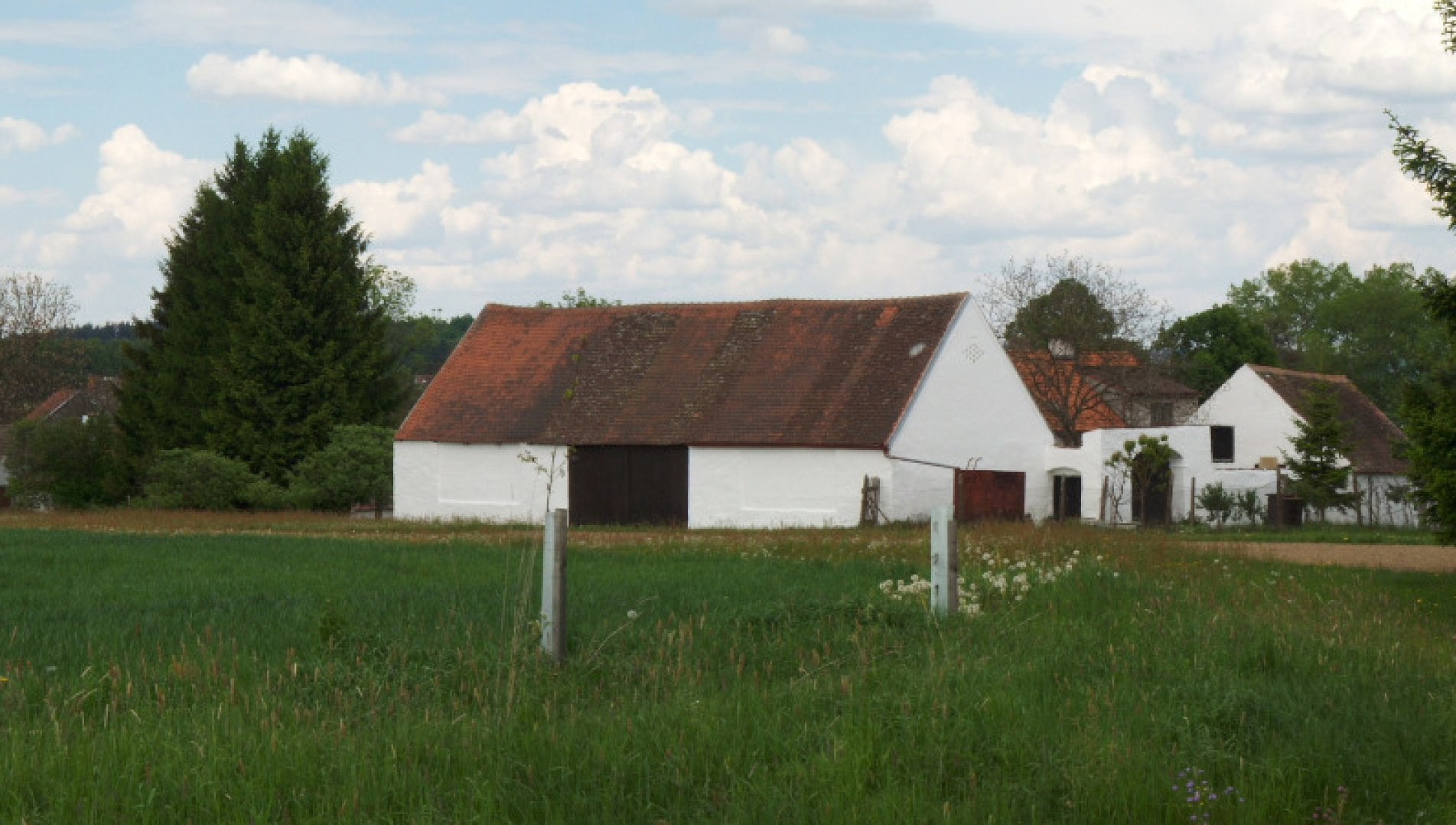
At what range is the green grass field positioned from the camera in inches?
265

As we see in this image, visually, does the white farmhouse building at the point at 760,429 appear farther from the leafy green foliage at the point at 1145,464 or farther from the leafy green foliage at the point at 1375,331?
the leafy green foliage at the point at 1375,331

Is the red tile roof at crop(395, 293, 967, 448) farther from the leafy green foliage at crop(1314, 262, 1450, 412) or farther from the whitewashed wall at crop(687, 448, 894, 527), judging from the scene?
the leafy green foliage at crop(1314, 262, 1450, 412)

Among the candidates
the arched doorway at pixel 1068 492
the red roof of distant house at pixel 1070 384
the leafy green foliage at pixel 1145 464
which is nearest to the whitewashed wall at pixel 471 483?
the arched doorway at pixel 1068 492

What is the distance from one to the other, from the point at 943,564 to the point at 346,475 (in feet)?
116

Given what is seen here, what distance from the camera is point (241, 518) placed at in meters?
37.1

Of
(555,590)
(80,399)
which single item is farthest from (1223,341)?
(555,590)

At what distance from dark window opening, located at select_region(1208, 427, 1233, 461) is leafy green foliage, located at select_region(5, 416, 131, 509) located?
4071 cm

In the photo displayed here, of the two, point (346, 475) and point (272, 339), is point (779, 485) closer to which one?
point (346, 475)

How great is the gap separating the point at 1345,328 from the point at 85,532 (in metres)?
94.0

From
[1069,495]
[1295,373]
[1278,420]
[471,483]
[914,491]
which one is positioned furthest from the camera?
[1295,373]

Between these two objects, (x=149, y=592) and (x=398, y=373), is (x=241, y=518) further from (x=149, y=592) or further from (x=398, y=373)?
(x=149, y=592)

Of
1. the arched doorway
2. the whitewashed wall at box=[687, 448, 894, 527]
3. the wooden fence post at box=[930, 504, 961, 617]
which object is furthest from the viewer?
the arched doorway

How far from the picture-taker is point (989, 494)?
39062 mm

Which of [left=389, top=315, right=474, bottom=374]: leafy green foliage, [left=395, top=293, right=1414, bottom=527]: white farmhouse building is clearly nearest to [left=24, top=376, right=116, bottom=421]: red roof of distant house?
[left=389, top=315, right=474, bottom=374]: leafy green foliage
